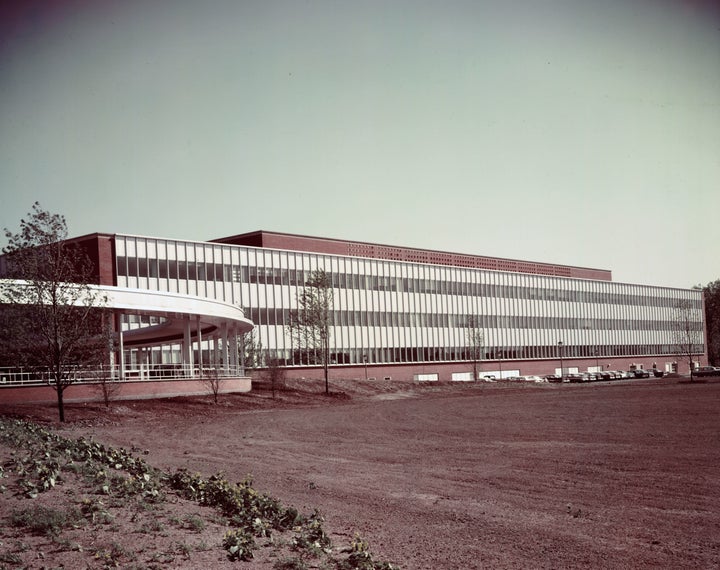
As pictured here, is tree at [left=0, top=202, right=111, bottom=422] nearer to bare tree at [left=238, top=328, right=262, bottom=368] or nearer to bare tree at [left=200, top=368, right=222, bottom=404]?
bare tree at [left=200, top=368, right=222, bottom=404]

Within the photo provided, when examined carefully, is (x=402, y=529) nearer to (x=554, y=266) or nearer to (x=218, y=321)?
(x=218, y=321)

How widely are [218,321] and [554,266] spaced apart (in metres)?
83.4

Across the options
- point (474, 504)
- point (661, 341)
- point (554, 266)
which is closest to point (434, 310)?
point (554, 266)

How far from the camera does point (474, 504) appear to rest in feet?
38.8

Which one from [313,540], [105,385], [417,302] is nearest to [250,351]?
[417,302]

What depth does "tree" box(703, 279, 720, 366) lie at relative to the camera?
124956 millimetres

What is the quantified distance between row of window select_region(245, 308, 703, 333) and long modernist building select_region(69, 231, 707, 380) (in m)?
0.14

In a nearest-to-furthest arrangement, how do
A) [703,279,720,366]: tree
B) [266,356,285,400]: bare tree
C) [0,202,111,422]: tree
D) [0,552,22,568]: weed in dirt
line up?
[0,552,22,568]: weed in dirt
[0,202,111,422]: tree
[266,356,285,400]: bare tree
[703,279,720,366]: tree

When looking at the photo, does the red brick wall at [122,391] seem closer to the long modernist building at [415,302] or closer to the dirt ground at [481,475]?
the dirt ground at [481,475]

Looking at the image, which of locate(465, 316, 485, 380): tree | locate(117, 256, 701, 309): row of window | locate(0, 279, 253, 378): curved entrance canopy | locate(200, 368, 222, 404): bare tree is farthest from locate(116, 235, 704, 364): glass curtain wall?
locate(200, 368, 222, 404): bare tree

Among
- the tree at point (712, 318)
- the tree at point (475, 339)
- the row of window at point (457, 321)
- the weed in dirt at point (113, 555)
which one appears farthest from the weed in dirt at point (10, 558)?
the tree at point (712, 318)

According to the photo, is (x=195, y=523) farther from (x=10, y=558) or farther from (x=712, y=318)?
(x=712, y=318)

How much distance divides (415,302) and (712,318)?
3048 inches

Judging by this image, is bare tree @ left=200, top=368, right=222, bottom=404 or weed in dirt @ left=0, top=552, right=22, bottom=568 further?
bare tree @ left=200, top=368, right=222, bottom=404
